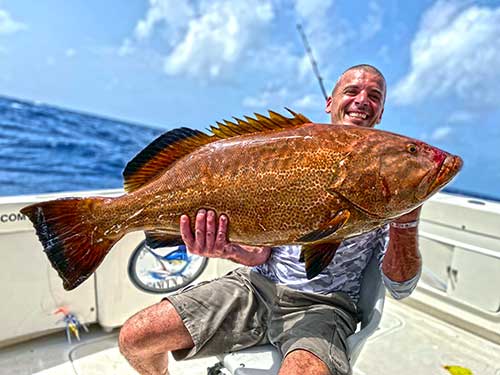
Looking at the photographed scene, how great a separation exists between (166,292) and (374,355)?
1.69m

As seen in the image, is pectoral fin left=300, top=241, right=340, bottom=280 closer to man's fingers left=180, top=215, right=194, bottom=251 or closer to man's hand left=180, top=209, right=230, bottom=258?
man's hand left=180, top=209, right=230, bottom=258

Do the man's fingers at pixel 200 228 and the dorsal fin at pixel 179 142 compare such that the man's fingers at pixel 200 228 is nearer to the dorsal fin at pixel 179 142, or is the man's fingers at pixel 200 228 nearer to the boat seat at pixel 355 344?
the dorsal fin at pixel 179 142

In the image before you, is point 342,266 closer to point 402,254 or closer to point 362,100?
point 402,254

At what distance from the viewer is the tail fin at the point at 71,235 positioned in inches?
61.6

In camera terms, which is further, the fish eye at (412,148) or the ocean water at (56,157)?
the ocean water at (56,157)

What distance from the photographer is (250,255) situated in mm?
2199

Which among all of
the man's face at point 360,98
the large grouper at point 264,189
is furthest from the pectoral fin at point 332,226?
the man's face at point 360,98

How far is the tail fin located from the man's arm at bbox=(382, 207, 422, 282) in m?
1.17

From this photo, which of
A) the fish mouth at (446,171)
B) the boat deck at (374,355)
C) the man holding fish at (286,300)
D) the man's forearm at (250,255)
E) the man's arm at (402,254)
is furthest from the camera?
the boat deck at (374,355)

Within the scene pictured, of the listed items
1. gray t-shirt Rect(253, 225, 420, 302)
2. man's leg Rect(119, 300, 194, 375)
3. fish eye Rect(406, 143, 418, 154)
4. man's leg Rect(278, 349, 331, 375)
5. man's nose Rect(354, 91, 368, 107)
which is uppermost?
man's nose Rect(354, 91, 368, 107)

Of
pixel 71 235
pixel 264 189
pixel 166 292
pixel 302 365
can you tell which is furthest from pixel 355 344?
pixel 166 292

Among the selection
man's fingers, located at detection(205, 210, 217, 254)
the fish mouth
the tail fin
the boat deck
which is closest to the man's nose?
the fish mouth

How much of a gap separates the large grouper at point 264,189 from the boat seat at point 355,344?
64 centimetres

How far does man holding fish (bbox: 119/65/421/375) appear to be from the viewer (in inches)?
75.4
